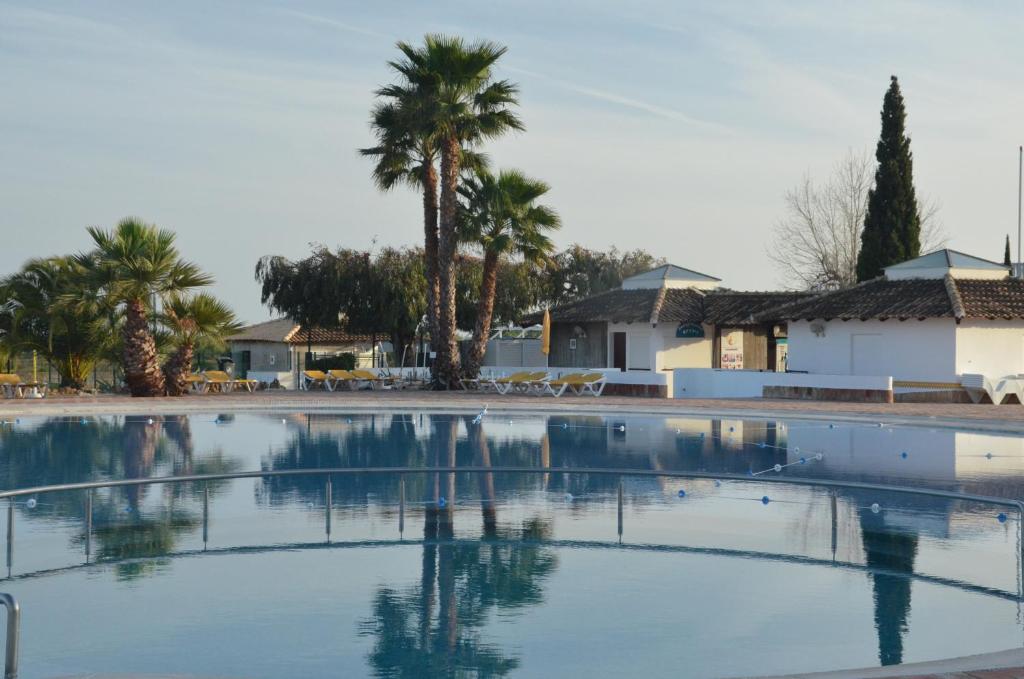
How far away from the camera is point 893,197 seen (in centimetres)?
4150

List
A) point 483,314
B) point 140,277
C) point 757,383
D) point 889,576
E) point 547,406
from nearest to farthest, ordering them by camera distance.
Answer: point 889,576 < point 547,406 < point 140,277 < point 757,383 < point 483,314

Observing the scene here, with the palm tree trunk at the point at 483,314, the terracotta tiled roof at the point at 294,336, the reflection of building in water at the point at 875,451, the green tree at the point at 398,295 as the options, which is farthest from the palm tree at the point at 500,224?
the terracotta tiled roof at the point at 294,336

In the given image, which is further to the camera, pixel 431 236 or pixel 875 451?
pixel 431 236

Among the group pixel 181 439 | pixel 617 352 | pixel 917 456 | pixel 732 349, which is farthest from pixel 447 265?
pixel 917 456

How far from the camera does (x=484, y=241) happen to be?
35062 mm

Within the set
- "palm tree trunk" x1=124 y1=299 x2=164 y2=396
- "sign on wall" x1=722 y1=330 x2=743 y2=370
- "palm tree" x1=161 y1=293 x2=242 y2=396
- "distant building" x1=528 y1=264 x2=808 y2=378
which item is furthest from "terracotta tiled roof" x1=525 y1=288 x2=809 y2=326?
"palm tree trunk" x1=124 y1=299 x2=164 y2=396

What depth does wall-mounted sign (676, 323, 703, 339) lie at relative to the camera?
39.4 meters

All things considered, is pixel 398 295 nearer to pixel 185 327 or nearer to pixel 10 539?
pixel 185 327

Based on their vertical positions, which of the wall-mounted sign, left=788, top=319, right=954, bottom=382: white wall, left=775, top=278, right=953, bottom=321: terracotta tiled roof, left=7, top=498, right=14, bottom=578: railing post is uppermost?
left=775, top=278, right=953, bottom=321: terracotta tiled roof

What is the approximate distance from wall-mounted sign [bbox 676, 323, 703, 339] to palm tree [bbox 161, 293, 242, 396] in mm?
15476

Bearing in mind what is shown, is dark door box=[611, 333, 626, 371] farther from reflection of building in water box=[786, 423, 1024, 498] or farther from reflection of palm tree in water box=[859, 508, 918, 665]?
reflection of palm tree in water box=[859, 508, 918, 665]

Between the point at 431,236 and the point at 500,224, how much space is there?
2.14m

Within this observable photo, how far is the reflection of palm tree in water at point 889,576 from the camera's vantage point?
7.76m

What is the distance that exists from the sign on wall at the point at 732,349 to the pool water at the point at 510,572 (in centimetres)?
2300
